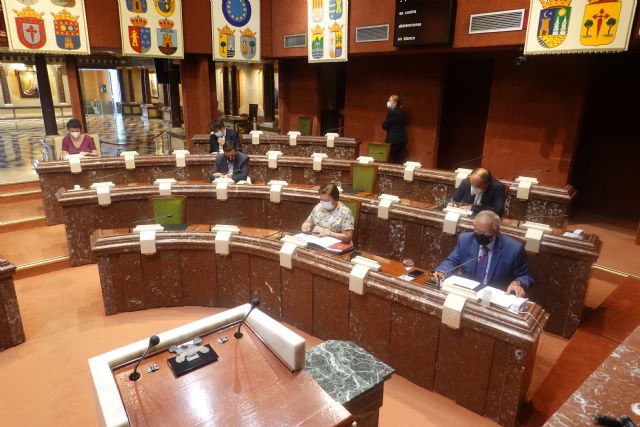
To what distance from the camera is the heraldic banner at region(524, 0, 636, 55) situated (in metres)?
4.57

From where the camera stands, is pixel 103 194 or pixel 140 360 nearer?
pixel 140 360

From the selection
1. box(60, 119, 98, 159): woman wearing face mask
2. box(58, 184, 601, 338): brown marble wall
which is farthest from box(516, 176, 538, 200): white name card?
box(60, 119, 98, 159): woman wearing face mask

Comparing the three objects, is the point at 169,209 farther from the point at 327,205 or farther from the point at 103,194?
the point at 327,205

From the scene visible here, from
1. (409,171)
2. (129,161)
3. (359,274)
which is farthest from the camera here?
(129,161)

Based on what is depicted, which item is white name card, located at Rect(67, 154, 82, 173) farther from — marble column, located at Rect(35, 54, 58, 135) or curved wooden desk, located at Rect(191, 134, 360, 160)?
marble column, located at Rect(35, 54, 58, 135)

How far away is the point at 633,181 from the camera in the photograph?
20.3ft

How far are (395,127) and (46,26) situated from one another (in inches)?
244

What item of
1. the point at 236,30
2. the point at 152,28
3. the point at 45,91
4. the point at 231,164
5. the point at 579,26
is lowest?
the point at 231,164

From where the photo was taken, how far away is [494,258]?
120 inches

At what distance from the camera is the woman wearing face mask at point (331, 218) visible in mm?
3844

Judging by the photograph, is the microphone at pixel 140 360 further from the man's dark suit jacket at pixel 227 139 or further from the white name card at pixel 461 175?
the man's dark suit jacket at pixel 227 139

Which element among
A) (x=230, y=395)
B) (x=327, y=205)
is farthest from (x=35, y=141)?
(x=230, y=395)

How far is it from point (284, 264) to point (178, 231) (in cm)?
114

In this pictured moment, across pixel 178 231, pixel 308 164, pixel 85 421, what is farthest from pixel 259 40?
pixel 85 421
